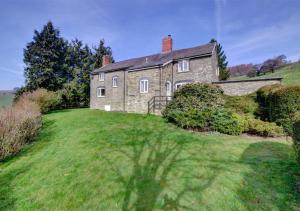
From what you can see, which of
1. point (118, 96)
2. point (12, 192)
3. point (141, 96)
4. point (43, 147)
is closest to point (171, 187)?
point (12, 192)

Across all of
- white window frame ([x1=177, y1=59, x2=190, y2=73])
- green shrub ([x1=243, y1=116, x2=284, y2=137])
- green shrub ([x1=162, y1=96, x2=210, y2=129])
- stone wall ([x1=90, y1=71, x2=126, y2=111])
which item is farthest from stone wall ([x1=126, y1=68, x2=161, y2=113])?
green shrub ([x1=243, y1=116, x2=284, y2=137])

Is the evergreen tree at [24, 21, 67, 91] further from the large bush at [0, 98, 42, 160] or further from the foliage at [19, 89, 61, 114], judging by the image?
the large bush at [0, 98, 42, 160]

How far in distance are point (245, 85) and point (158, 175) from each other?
14.2 meters

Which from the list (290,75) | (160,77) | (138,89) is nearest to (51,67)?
(138,89)

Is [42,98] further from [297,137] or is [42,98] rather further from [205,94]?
[297,137]

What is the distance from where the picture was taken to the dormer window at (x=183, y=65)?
68.3 ft

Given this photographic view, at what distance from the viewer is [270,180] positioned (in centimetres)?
511

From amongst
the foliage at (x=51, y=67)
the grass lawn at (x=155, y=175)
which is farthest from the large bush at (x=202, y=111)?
the foliage at (x=51, y=67)

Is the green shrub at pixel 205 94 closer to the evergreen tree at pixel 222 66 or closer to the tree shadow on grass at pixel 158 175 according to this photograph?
the tree shadow on grass at pixel 158 175

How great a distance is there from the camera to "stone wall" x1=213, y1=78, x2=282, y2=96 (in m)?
15.2

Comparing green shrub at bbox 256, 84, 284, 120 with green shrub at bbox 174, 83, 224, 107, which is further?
green shrub at bbox 174, 83, 224, 107

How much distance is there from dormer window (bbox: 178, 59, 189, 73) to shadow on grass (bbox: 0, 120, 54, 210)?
1520 centimetres

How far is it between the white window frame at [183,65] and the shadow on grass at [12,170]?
1520 cm

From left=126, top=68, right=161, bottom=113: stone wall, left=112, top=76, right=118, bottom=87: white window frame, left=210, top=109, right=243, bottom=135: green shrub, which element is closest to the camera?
left=210, top=109, right=243, bottom=135: green shrub
